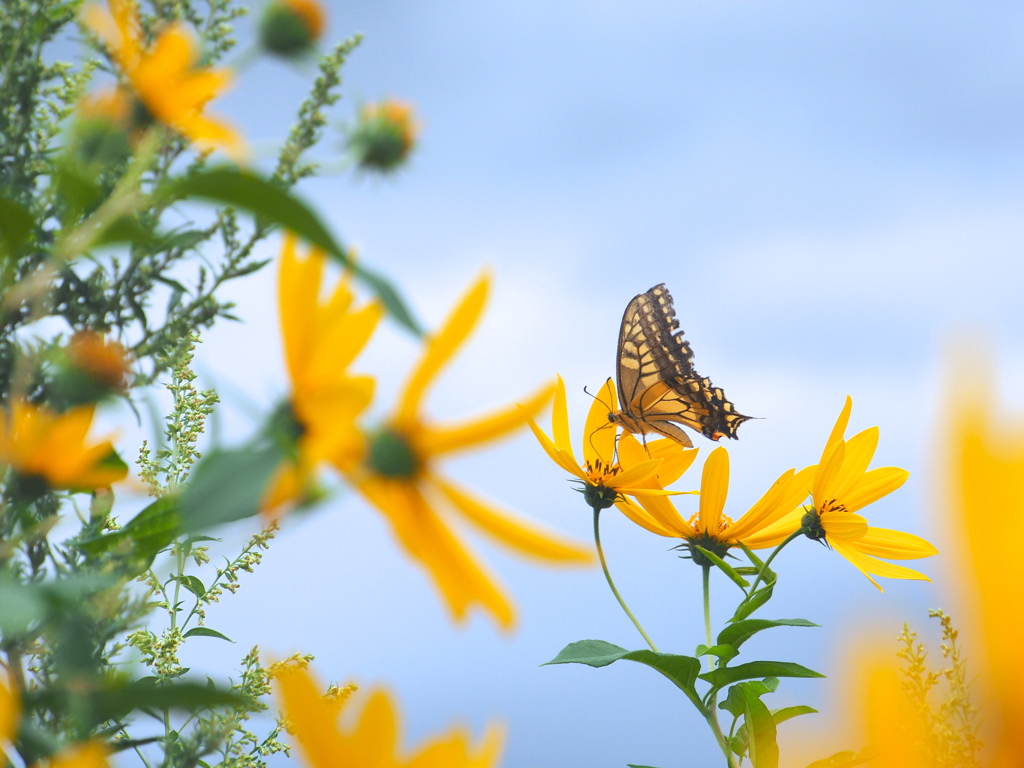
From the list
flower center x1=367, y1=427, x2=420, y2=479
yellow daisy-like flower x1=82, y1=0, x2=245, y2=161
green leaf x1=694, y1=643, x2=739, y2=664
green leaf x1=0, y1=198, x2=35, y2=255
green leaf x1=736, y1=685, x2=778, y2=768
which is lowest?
green leaf x1=736, y1=685, x2=778, y2=768

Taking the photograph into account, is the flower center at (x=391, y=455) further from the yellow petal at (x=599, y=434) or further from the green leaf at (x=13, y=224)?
the yellow petal at (x=599, y=434)

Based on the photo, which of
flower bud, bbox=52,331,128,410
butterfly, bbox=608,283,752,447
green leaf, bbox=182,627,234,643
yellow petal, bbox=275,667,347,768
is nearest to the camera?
yellow petal, bbox=275,667,347,768

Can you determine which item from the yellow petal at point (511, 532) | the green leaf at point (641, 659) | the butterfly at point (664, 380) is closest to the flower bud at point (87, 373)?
the yellow petal at point (511, 532)

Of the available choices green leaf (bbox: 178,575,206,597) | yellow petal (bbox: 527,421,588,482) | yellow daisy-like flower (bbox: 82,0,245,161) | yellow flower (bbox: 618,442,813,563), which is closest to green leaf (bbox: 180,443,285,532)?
yellow daisy-like flower (bbox: 82,0,245,161)

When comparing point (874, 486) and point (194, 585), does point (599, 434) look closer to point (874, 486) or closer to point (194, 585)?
point (874, 486)

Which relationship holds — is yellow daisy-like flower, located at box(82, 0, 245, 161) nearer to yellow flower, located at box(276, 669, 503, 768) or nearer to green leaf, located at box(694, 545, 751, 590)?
yellow flower, located at box(276, 669, 503, 768)

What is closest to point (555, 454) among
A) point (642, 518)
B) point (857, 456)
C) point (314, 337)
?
point (642, 518)

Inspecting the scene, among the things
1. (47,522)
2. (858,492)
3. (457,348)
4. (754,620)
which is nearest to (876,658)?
(457,348)

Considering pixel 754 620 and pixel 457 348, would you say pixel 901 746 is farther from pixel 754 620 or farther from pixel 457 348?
pixel 754 620
